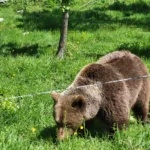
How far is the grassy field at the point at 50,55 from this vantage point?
191 inches

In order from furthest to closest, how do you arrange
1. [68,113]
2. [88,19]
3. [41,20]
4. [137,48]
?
1. [88,19]
2. [41,20]
3. [137,48]
4. [68,113]

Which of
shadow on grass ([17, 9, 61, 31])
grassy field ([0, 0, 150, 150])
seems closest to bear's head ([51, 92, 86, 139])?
grassy field ([0, 0, 150, 150])

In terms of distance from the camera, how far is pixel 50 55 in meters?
9.45

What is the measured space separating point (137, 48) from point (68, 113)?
5444 millimetres

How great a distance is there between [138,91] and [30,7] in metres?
11.1

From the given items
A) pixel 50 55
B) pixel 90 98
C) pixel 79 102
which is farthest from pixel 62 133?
pixel 50 55

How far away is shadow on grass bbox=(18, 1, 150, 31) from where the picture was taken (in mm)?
12523

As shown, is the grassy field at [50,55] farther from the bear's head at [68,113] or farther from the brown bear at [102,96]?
the brown bear at [102,96]

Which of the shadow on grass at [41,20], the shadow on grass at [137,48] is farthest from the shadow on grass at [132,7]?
the shadow on grass at [137,48]

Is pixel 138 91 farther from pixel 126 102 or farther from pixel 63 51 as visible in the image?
pixel 63 51

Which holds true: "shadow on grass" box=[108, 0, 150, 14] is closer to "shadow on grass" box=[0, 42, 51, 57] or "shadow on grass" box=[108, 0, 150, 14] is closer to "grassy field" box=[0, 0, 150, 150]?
"grassy field" box=[0, 0, 150, 150]

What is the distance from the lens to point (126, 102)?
5.16 meters

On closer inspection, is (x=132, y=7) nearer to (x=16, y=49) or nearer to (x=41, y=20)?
(x=41, y=20)

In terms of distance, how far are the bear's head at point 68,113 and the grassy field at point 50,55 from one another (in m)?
0.15
